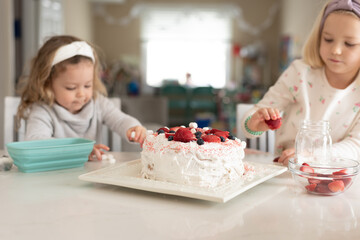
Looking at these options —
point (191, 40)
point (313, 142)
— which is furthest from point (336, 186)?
point (191, 40)

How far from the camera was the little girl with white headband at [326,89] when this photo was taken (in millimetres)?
1239

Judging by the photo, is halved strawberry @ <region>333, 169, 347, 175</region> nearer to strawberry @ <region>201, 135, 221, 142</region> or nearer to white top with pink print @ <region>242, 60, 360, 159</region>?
strawberry @ <region>201, 135, 221, 142</region>

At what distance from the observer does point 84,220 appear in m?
0.67

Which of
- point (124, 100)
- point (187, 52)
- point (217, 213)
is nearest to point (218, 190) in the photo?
point (217, 213)

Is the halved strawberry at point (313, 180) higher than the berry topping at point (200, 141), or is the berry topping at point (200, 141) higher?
the berry topping at point (200, 141)

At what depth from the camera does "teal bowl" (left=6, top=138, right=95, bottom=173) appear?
40.1 inches

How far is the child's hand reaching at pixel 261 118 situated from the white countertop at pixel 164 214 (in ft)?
0.73

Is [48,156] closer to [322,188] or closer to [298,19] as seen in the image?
[322,188]

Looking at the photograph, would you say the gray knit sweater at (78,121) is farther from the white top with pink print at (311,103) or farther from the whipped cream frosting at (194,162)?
the whipped cream frosting at (194,162)

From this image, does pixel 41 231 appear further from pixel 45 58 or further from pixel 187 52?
pixel 187 52

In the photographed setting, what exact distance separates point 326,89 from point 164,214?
0.99 metres

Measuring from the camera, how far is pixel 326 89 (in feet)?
4.79

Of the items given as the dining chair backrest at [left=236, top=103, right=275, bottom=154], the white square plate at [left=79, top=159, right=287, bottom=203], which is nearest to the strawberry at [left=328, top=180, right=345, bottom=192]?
the white square plate at [left=79, top=159, right=287, bottom=203]

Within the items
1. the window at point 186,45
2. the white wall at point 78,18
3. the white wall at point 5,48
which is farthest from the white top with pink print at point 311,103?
the window at point 186,45
